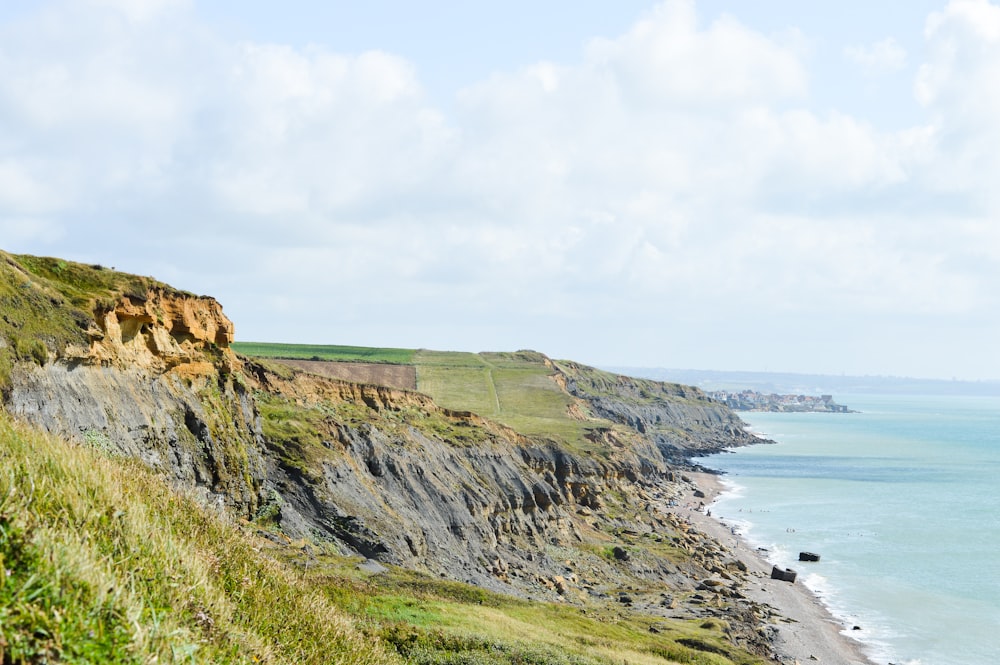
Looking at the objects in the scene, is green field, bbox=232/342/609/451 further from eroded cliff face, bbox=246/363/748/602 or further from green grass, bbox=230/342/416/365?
eroded cliff face, bbox=246/363/748/602

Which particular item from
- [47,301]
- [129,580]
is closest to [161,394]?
[47,301]

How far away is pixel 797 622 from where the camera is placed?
5106 centimetres

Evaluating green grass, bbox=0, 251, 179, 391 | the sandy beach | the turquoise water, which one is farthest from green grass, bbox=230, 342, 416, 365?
green grass, bbox=0, 251, 179, 391

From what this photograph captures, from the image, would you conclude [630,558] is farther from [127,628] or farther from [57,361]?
[127,628]

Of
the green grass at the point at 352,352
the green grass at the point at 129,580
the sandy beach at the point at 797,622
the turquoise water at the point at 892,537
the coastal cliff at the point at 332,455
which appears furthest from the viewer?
the green grass at the point at 352,352

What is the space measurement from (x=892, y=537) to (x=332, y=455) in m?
63.5

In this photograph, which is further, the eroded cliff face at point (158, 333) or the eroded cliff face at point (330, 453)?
the eroded cliff face at point (158, 333)

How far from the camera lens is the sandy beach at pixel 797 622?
4419 centimetres

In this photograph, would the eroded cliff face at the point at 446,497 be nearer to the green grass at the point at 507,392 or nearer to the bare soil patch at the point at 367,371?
the green grass at the point at 507,392

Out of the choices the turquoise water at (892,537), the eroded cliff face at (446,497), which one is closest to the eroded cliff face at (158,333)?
the eroded cliff face at (446,497)

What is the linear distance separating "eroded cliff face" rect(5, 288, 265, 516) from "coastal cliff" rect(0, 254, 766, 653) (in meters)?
0.09

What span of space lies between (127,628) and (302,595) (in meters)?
5.69

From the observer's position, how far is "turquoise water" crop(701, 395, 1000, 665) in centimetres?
5203

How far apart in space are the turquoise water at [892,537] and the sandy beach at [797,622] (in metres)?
1.46
